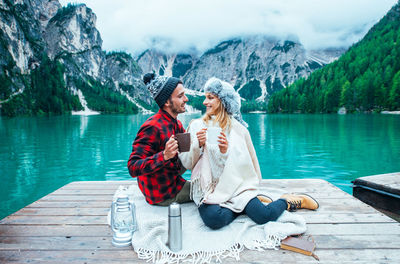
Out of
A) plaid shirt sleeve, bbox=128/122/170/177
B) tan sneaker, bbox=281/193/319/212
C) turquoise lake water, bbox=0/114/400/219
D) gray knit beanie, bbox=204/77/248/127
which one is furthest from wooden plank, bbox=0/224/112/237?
turquoise lake water, bbox=0/114/400/219

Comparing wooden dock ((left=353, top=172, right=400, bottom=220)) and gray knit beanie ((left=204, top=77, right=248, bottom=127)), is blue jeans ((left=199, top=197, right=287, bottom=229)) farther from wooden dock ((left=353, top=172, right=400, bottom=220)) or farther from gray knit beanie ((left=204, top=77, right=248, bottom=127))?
wooden dock ((left=353, top=172, right=400, bottom=220))

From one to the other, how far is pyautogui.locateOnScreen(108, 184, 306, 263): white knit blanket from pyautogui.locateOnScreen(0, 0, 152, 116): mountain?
11697cm

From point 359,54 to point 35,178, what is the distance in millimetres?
143097

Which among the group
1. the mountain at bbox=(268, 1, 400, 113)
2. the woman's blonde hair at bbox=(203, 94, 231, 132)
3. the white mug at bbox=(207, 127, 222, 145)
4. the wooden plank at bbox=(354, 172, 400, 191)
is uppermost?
the mountain at bbox=(268, 1, 400, 113)

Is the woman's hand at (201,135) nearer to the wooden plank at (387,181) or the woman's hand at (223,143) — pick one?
the woman's hand at (223,143)

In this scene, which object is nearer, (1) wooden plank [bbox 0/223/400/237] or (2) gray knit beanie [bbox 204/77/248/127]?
(1) wooden plank [bbox 0/223/400/237]

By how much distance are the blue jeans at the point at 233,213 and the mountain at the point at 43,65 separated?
117 m

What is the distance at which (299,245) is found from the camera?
3.29 metres

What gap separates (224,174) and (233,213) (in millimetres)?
588

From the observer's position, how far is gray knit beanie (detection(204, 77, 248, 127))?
421cm

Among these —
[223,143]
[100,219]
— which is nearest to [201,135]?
[223,143]

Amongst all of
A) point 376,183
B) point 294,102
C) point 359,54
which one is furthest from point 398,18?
point 376,183

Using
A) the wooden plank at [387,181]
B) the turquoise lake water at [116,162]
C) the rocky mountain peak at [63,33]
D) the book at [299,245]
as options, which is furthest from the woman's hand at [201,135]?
the rocky mountain peak at [63,33]

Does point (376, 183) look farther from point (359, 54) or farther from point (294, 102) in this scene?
point (359, 54)
